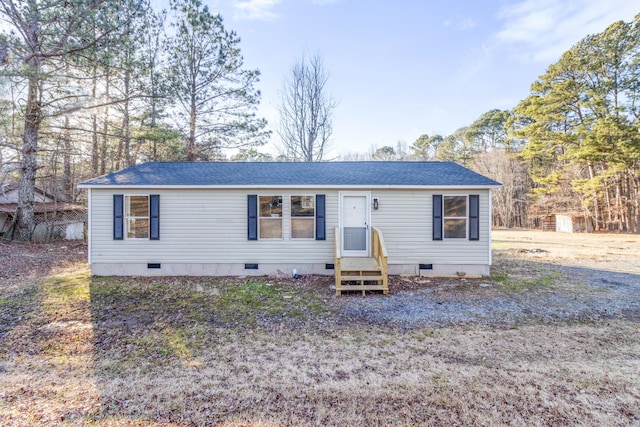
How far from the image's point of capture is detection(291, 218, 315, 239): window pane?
788cm

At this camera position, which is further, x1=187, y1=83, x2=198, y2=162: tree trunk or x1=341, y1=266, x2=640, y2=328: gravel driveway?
x1=187, y1=83, x2=198, y2=162: tree trunk

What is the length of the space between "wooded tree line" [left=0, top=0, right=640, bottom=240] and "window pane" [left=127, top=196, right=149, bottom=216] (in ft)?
16.6

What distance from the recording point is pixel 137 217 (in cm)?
779

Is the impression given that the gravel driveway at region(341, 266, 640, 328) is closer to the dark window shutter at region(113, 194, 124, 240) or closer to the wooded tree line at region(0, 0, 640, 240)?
the dark window shutter at region(113, 194, 124, 240)

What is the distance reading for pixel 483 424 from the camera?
2.47m

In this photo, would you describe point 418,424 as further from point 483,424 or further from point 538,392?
point 538,392

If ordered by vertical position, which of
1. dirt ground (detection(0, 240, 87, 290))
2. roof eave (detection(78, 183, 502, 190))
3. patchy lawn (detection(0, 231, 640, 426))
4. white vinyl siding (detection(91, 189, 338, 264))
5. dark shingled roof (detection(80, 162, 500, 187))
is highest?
dark shingled roof (detection(80, 162, 500, 187))

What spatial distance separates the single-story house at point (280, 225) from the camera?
7.67 meters

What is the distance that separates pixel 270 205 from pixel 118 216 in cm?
397

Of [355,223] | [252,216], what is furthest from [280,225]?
[355,223]

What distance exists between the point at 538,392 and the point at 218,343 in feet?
12.3

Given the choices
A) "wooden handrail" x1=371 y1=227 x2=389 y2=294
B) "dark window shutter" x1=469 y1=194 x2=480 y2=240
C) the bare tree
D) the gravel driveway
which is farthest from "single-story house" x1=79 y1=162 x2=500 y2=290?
the bare tree

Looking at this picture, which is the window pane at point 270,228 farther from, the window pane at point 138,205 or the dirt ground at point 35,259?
the dirt ground at point 35,259

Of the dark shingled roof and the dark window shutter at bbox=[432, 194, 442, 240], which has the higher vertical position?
the dark shingled roof
